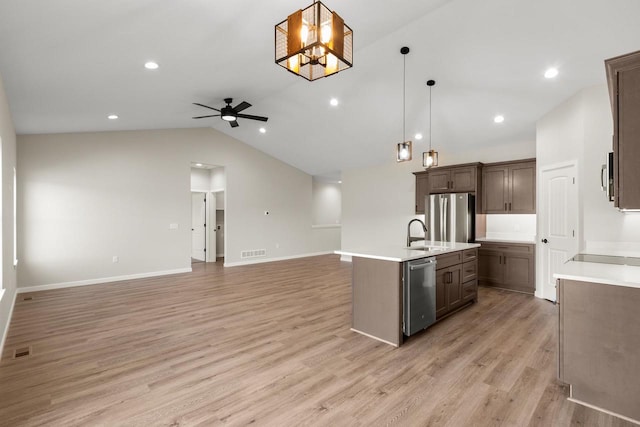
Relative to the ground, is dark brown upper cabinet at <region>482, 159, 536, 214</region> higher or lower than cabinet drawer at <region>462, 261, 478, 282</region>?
higher

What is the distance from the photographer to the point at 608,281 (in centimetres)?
207

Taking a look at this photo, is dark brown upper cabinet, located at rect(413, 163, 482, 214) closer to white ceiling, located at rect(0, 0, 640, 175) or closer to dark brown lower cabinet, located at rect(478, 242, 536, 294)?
white ceiling, located at rect(0, 0, 640, 175)

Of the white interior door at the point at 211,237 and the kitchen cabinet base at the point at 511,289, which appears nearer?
the kitchen cabinet base at the point at 511,289

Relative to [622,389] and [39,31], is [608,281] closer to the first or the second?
[622,389]

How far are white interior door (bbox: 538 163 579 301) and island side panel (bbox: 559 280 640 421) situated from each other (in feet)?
8.85

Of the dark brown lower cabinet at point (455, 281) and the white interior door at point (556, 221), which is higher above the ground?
the white interior door at point (556, 221)

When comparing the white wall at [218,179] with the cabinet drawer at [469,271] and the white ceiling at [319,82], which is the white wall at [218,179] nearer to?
the white ceiling at [319,82]

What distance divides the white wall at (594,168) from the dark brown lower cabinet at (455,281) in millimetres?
1391

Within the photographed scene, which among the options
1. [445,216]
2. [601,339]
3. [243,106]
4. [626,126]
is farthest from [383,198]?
[626,126]

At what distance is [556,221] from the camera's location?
4656 mm

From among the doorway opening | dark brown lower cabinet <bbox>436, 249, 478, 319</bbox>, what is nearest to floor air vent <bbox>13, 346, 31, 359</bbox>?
dark brown lower cabinet <bbox>436, 249, 478, 319</bbox>

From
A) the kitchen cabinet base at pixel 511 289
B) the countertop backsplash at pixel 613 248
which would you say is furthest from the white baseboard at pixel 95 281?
the countertop backsplash at pixel 613 248

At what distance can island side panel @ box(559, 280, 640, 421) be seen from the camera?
2.04 metres

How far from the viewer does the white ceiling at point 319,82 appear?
271cm
